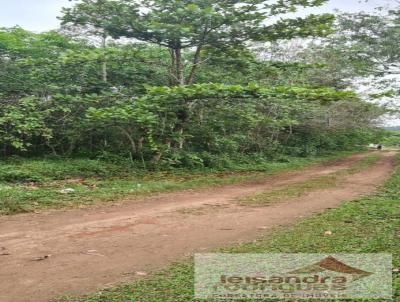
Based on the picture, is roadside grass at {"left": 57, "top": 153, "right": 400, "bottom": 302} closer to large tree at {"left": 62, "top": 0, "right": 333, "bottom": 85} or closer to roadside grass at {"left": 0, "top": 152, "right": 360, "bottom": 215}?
roadside grass at {"left": 0, "top": 152, "right": 360, "bottom": 215}

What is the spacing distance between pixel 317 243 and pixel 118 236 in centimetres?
275

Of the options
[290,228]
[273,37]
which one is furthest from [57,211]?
[273,37]

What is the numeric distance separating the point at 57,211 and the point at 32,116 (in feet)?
15.7

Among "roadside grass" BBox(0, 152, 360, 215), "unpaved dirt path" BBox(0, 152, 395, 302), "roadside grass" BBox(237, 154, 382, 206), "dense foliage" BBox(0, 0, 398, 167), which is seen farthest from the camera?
"dense foliage" BBox(0, 0, 398, 167)

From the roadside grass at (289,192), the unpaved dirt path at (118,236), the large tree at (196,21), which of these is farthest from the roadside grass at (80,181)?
the large tree at (196,21)

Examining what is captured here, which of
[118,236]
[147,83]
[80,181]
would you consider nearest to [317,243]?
[118,236]

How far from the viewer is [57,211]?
24.3ft

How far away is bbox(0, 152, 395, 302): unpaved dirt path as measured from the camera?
160 inches
